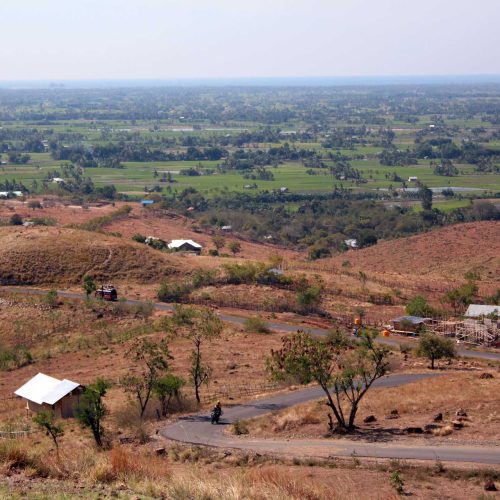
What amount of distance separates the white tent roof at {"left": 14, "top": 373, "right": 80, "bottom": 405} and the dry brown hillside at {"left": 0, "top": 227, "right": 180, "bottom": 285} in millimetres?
24405

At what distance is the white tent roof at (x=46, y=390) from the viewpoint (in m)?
33.3

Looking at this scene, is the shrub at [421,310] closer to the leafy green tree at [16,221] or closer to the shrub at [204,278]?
the shrub at [204,278]

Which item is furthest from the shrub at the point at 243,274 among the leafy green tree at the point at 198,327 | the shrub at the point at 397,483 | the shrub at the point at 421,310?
the shrub at the point at 397,483

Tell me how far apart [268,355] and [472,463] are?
1875cm

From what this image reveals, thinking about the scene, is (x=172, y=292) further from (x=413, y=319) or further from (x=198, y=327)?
(x=413, y=319)

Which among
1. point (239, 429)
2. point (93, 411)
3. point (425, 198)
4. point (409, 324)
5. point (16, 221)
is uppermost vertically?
point (93, 411)

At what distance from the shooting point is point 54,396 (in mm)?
33375

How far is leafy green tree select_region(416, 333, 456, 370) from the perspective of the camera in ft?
129

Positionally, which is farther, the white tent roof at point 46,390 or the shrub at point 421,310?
the shrub at point 421,310

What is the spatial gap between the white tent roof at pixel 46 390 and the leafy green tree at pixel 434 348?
51.1 ft

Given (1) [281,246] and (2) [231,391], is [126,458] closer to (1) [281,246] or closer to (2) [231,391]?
(2) [231,391]

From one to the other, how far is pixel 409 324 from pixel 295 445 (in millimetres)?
23114

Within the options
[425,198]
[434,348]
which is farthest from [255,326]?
[425,198]

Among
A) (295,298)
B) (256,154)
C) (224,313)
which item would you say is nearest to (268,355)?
(224,313)
